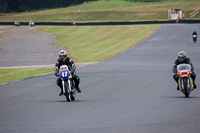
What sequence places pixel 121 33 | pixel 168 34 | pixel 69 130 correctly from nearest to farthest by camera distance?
pixel 69 130, pixel 168 34, pixel 121 33

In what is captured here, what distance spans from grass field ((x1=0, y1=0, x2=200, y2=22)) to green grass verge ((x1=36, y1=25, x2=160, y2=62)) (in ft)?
68.1

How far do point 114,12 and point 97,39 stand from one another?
4299 cm

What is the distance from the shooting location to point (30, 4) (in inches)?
4879

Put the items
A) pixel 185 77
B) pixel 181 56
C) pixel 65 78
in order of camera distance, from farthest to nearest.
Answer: pixel 181 56
pixel 185 77
pixel 65 78

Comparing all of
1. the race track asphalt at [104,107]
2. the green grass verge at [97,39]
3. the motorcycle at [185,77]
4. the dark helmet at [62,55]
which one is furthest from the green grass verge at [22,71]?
the motorcycle at [185,77]

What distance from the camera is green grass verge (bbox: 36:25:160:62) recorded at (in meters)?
41.2

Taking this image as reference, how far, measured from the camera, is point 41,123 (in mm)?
9852

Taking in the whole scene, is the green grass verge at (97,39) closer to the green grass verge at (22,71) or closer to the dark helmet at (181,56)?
the green grass verge at (22,71)

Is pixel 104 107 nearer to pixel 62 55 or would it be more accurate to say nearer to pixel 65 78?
pixel 65 78

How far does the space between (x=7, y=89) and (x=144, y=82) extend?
5.67m

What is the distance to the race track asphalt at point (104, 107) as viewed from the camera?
362 inches

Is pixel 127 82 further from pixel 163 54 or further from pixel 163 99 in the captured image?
pixel 163 54

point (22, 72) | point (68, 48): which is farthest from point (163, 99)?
point (68, 48)

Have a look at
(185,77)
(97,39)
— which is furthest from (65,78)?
(97,39)
